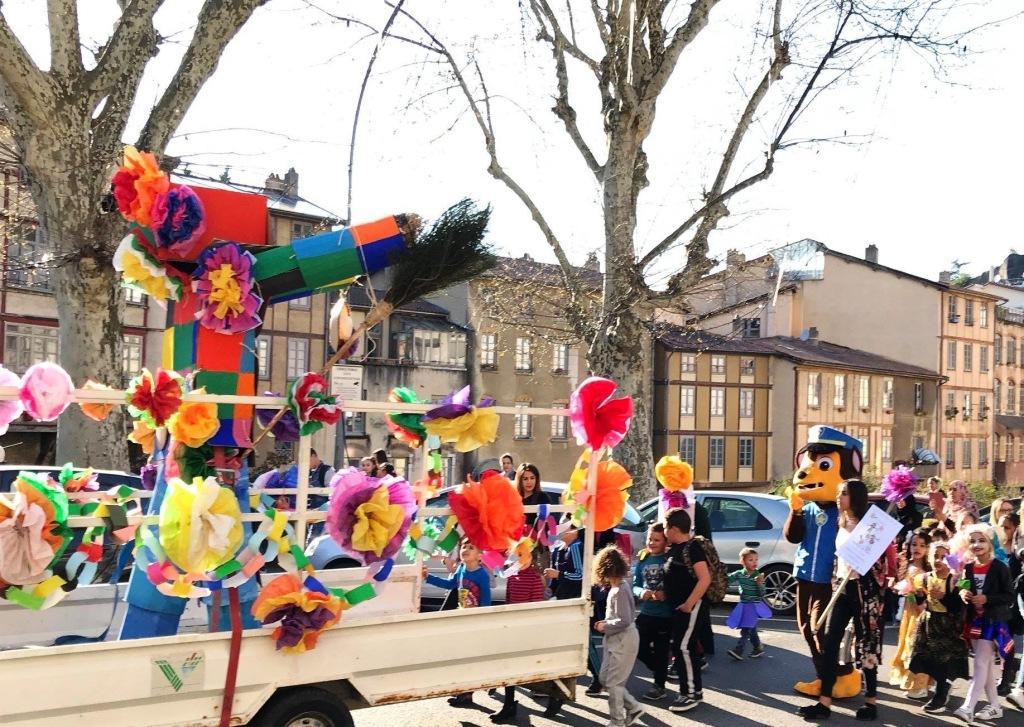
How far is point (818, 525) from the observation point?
7.32 meters

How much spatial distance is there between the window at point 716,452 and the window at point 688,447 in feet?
2.94

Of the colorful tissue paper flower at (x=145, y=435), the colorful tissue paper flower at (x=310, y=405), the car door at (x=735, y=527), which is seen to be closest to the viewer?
the colorful tissue paper flower at (x=310, y=405)

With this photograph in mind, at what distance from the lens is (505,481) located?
17.2 ft

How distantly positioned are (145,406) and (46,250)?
17.5 ft

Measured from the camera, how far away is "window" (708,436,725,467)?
43.7 metres

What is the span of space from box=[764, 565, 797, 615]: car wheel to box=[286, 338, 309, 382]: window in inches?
941

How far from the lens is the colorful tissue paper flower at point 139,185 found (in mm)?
4832

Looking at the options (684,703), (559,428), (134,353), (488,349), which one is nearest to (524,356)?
(488,349)

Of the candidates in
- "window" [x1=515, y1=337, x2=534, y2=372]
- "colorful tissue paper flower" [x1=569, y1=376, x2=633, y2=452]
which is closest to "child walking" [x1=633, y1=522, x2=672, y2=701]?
"colorful tissue paper flower" [x1=569, y1=376, x2=633, y2=452]

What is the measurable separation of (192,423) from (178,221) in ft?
3.31

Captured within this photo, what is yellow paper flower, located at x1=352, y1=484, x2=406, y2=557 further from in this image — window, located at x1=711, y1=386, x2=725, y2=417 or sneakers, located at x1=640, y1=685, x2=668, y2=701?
window, located at x1=711, y1=386, x2=725, y2=417

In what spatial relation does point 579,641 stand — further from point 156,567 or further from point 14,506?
point 14,506

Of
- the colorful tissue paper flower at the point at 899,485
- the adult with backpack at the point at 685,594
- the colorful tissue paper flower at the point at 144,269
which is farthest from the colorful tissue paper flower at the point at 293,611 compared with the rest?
the colorful tissue paper flower at the point at 899,485

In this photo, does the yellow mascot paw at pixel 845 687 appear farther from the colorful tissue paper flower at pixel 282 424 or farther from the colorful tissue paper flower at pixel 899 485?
the colorful tissue paper flower at pixel 282 424
